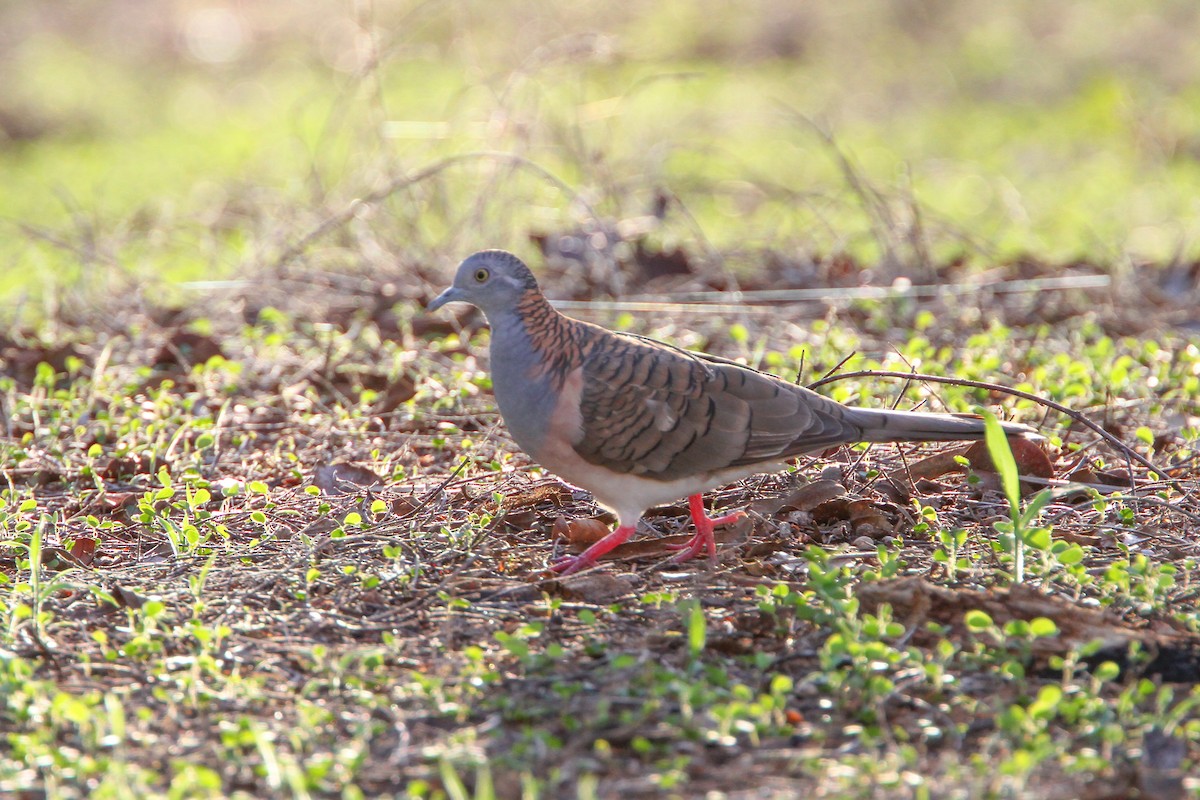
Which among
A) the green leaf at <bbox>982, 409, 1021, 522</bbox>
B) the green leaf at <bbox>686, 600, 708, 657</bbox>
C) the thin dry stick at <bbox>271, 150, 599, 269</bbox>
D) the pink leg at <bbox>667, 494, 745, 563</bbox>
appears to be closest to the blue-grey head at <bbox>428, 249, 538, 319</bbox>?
the pink leg at <bbox>667, 494, 745, 563</bbox>

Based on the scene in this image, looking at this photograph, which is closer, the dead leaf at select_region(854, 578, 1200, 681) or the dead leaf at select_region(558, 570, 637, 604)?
the dead leaf at select_region(854, 578, 1200, 681)

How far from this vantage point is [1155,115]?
36.4 ft

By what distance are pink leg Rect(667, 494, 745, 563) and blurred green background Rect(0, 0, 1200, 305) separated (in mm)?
2318

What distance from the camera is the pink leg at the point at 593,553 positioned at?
3.39m

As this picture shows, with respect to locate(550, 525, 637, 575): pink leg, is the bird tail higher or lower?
higher

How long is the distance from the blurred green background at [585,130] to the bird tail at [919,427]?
2.47m

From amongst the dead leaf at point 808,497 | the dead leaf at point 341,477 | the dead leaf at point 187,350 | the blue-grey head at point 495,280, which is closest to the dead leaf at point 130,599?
the dead leaf at point 341,477

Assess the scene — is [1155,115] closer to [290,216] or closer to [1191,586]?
[290,216]

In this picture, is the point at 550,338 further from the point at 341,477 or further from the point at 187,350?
the point at 187,350

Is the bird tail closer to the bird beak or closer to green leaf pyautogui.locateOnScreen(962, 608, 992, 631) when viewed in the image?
green leaf pyautogui.locateOnScreen(962, 608, 992, 631)

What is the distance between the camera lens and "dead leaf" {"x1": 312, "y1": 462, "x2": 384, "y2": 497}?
13.4 feet

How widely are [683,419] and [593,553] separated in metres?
0.42

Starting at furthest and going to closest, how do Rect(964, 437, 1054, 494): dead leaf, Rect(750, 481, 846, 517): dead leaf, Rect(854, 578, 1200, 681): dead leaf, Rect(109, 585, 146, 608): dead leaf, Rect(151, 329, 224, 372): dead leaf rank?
1. Rect(151, 329, 224, 372): dead leaf
2. Rect(964, 437, 1054, 494): dead leaf
3. Rect(750, 481, 846, 517): dead leaf
4. Rect(109, 585, 146, 608): dead leaf
5. Rect(854, 578, 1200, 681): dead leaf

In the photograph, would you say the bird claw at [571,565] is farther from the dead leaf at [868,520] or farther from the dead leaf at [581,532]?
the dead leaf at [868,520]
